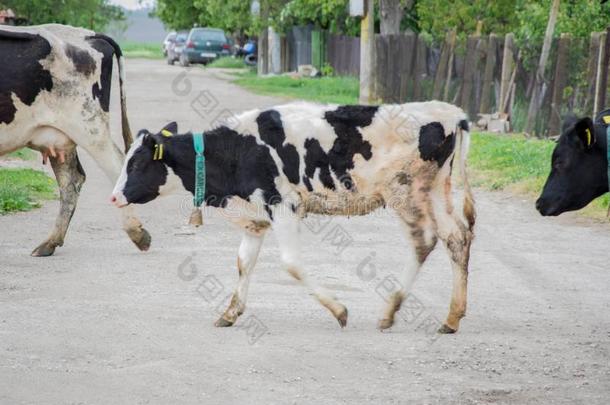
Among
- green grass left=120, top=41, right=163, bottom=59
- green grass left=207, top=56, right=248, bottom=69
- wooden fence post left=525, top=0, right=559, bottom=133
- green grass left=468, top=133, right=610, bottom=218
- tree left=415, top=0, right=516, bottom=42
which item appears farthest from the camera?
green grass left=120, top=41, right=163, bottom=59

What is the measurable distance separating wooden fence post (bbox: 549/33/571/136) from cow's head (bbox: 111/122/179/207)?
13.2 metres

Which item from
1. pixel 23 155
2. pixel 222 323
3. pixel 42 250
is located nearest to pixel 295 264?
pixel 222 323

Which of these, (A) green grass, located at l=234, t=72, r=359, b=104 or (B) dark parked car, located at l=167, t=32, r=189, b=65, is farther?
(B) dark parked car, located at l=167, t=32, r=189, b=65

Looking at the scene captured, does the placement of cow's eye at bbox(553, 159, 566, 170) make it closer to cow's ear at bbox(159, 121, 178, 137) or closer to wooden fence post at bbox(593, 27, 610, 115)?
cow's ear at bbox(159, 121, 178, 137)

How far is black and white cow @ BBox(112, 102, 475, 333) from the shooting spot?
8547 millimetres

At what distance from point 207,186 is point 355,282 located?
6.15ft

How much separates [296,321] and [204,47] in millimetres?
51338

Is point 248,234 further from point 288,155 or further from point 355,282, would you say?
point 355,282

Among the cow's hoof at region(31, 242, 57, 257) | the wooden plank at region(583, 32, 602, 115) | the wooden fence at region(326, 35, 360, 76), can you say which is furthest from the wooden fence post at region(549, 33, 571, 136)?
the wooden fence at region(326, 35, 360, 76)

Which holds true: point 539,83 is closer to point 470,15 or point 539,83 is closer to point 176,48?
point 470,15

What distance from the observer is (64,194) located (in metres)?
11.5

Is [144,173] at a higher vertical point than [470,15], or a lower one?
higher

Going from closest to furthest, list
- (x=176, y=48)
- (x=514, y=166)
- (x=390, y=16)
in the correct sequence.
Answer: (x=514, y=166) < (x=390, y=16) < (x=176, y=48)

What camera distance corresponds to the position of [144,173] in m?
8.85
